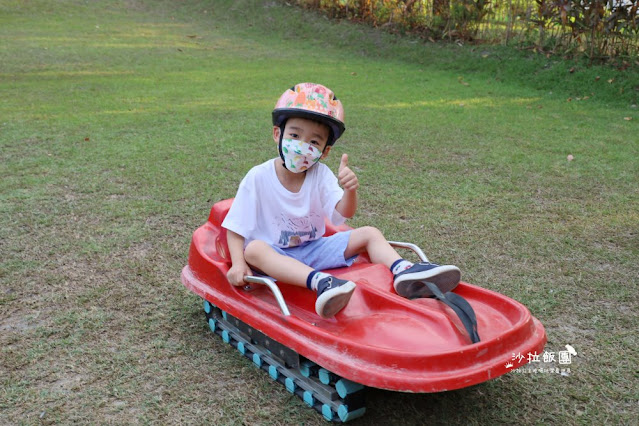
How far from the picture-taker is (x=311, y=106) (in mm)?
2824

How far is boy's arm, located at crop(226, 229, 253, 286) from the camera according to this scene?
2844 millimetres

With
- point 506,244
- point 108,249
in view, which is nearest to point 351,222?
point 506,244

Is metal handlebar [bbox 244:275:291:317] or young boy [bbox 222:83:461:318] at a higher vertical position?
young boy [bbox 222:83:461:318]

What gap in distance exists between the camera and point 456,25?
1102cm

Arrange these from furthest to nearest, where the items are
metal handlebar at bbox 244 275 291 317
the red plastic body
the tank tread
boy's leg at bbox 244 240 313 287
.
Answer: boy's leg at bbox 244 240 313 287 → metal handlebar at bbox 244 275 291 317 → the tank tread → the red plastic body

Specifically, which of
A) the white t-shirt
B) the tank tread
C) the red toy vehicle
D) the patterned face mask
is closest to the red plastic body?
the red toy vehicle

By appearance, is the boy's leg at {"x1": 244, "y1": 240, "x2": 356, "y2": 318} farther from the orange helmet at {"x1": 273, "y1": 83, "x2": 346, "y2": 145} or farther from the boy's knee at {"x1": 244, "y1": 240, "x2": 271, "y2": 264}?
the orange helmet at {"x1": 273, "y1": 83, "x2": 346, "y2": 145}

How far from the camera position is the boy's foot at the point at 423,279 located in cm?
268

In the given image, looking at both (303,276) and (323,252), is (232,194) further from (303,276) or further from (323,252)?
(303,276)

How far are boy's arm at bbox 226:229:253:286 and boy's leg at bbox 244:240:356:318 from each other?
0.12 ft

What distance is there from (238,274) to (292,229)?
0.38 meters

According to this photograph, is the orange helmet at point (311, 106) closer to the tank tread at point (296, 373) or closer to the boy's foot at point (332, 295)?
the boy's foot at point (332, 295)

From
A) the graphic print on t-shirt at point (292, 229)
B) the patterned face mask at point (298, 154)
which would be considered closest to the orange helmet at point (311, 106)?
the patterned face mask at point (298, 154)

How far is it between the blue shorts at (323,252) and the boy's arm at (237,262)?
0.18 m
